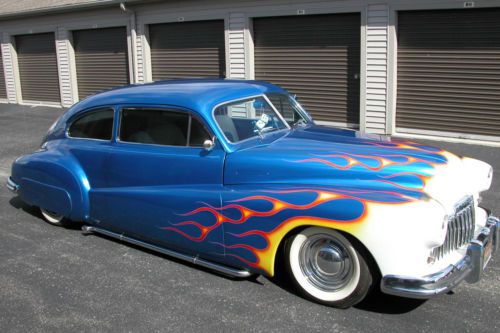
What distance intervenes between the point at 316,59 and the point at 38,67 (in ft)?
36.4

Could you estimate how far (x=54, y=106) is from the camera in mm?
17875

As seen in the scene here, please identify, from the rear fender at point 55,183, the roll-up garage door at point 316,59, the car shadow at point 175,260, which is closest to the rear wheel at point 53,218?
the rear fender at point 55,183

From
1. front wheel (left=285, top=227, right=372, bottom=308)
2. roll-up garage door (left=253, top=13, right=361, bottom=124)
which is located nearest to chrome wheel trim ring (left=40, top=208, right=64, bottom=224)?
front wheel (left=285, top=227, right=372, bottom=308)

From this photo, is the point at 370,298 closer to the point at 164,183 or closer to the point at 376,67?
the point at 164,183

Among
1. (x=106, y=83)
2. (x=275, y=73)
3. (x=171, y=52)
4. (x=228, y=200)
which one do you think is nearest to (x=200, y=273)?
(x=228, y=200)

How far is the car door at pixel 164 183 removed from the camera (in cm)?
440

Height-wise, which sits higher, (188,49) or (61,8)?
(61,8)

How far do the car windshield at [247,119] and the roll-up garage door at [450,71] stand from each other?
617cm

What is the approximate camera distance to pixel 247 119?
4.84m

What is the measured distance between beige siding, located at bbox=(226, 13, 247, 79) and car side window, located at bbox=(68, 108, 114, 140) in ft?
24.1

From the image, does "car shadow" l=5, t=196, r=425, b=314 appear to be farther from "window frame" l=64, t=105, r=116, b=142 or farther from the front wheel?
"window frame" l=64, t=105, r=116, b=142

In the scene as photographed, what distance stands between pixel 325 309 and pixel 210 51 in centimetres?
1034

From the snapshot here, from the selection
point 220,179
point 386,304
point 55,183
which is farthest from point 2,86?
point 386,304

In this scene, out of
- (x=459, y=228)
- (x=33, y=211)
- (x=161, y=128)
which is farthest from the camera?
(x=33, y=211)
